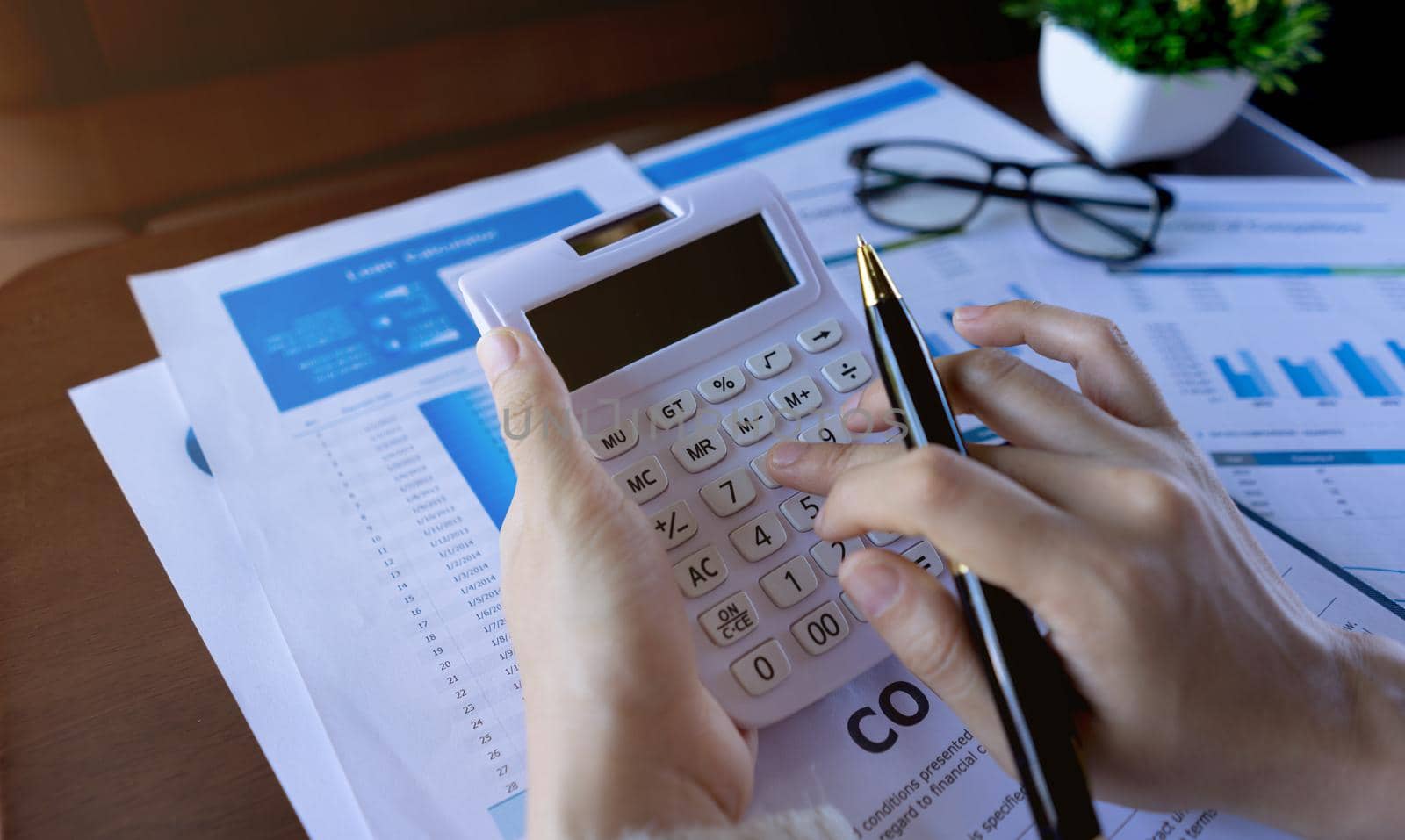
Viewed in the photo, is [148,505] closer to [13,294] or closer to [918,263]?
[13,294]

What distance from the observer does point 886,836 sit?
34 centimetres

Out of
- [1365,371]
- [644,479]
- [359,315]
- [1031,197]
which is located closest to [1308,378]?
[1365,371]

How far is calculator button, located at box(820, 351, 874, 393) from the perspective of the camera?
1.44 ft

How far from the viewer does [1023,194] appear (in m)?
0.65

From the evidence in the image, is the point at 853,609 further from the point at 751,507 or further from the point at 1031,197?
the point at 1031,197

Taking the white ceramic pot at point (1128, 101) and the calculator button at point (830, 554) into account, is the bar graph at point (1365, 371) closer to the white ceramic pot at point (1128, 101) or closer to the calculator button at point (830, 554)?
the white ceramic pot at point (1128, 101)

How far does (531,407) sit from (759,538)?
112 mm

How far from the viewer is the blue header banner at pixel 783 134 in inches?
26.3

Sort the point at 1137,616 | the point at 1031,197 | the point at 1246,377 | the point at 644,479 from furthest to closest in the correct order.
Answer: the point at 1031,197
the point at 1246,377
the point at 644,479
the point at 1137,616

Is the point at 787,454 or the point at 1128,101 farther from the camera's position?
the point at 1128,101

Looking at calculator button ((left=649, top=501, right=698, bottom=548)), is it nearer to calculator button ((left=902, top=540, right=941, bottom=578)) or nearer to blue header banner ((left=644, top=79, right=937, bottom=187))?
calculator button ((left=902, top=540, right=941, bottom=578))

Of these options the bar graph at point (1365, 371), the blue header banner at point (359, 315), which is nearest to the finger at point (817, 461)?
the blue header banner at point (359, 315)

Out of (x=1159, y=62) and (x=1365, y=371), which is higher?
(x=1159, y=62)

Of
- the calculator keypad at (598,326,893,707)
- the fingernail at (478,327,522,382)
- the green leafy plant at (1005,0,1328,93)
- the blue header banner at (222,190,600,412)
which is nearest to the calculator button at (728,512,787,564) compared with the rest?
the calculator keypad at (598,326,893,707)
